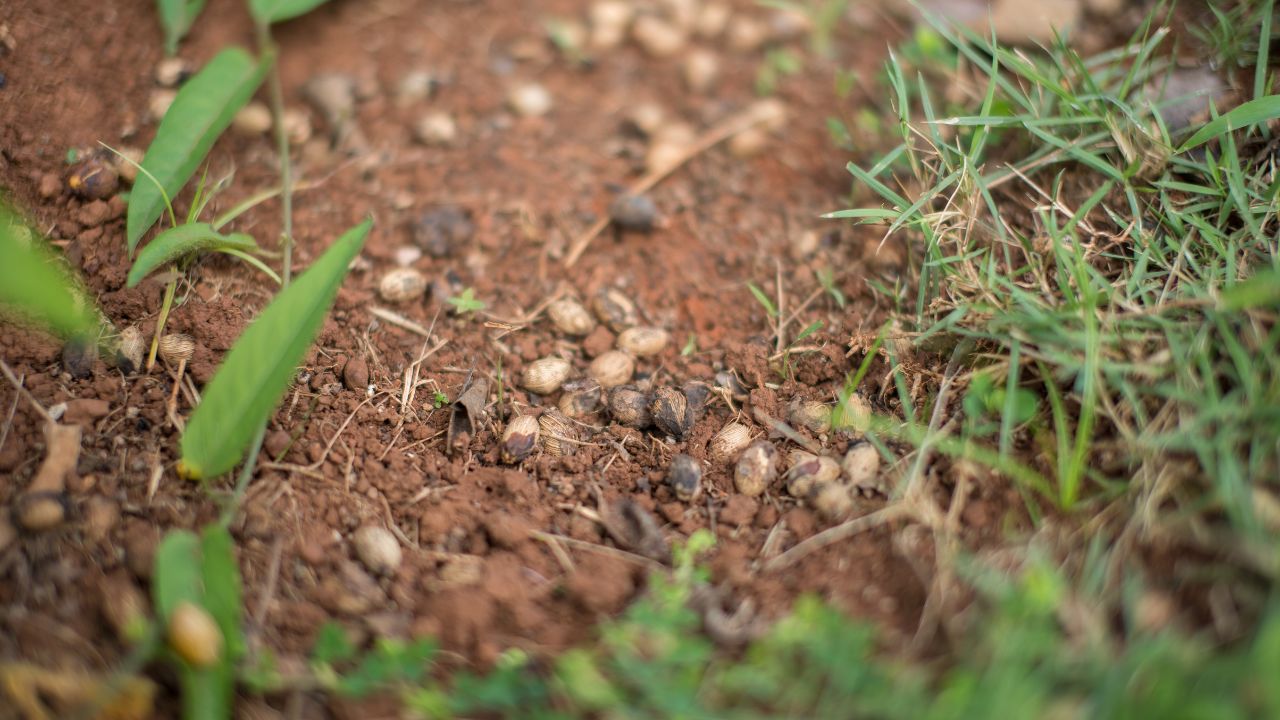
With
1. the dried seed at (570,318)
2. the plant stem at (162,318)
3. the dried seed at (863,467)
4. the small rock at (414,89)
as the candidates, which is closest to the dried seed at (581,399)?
the dried seed at (570,318)

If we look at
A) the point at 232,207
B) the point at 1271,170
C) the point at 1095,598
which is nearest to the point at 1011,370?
the point at 1095,598

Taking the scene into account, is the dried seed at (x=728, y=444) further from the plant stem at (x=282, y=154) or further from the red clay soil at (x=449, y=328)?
the plant stem at (x=282, y=154)

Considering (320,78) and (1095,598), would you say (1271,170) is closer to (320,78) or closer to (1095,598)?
(1095,598)

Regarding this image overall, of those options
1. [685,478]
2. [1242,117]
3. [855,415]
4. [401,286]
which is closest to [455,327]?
[401,286]

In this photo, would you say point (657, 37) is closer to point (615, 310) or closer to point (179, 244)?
point (615, 310)

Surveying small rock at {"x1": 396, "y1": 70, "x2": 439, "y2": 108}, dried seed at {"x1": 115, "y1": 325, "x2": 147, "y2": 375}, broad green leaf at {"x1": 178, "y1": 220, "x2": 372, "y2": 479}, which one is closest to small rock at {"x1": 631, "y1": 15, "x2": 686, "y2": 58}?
small rock at {"x1": 396, "y1": 70, "x2": 439, "y2": 108}
